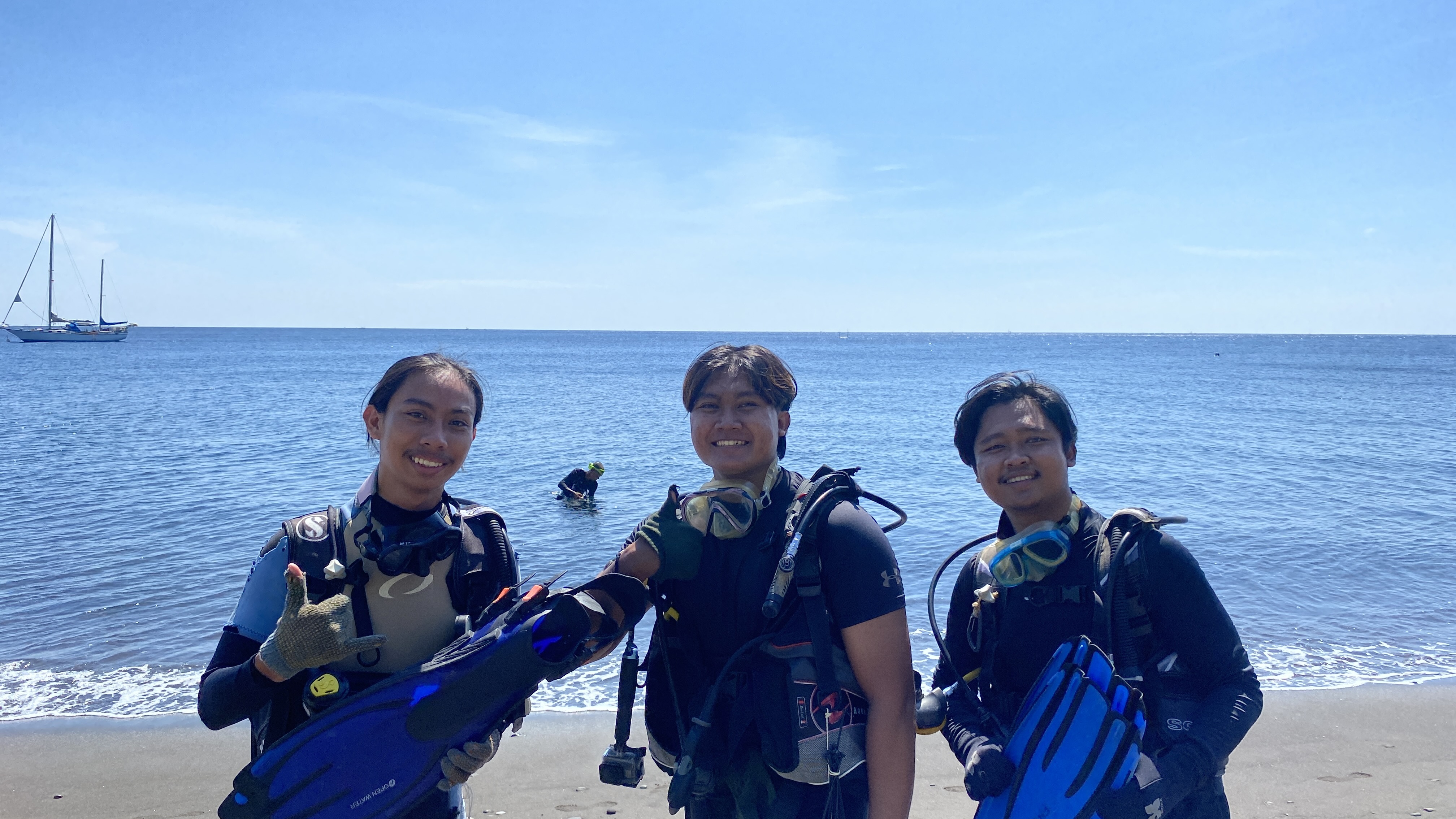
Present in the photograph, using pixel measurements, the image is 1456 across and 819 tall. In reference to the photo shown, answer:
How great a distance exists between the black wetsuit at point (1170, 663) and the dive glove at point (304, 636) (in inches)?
63.9

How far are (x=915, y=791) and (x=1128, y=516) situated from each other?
3.24 m

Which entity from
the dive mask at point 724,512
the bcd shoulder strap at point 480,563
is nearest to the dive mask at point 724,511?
the dive mask at point 724,512

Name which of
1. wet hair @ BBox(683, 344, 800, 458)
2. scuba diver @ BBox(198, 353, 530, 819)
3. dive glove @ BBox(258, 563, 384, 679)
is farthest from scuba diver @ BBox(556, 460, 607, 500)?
dive glove @ BBox(258, 563, 384, 679)

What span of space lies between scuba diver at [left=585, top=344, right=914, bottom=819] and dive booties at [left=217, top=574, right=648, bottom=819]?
203 mm

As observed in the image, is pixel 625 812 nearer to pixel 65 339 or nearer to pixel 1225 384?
pixel 1225 384

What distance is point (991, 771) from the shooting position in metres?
2.21

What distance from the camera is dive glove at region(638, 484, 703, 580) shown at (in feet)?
7.59

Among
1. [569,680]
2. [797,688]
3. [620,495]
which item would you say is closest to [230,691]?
[797,688]

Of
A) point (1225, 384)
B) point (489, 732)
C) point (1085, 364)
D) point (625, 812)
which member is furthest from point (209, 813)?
point (1085, 364)

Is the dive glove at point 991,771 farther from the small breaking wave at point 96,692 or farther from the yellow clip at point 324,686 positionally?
the small breaking wave at point 96,692

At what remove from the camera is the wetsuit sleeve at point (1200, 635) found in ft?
7.23

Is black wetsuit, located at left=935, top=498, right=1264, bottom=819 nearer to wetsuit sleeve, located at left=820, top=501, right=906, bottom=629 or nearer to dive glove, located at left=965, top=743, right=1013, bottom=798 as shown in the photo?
dive glove, located at left=965, top=743, right=1013, bottom=798

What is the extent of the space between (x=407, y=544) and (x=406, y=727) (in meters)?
0.49

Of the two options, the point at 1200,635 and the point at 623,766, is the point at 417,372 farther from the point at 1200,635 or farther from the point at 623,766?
the point at 1200,635
